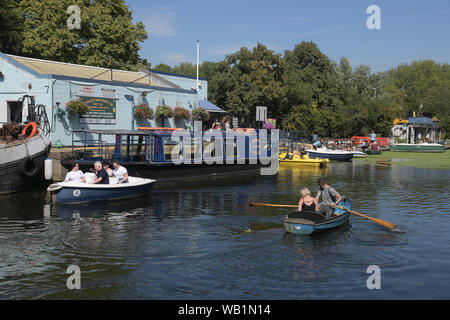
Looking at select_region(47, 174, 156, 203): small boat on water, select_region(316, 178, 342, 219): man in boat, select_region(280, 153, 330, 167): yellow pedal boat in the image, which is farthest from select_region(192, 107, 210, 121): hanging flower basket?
select_region(316, 178, 342, 219): man in boat

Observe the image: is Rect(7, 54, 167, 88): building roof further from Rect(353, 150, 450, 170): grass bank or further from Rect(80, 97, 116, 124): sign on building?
Rect(353, 150, 450, 170): grass bank

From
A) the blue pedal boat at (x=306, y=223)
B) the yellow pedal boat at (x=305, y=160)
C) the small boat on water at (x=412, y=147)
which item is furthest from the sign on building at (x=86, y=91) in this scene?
the small boat on water at (x=412, y=147)

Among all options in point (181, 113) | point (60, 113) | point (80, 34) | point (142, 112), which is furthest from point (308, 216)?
point (80, 34)

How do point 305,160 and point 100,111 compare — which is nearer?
point 100,111

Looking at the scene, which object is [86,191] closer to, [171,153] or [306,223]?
[171,153]

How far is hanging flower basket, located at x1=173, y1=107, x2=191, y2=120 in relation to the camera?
37.5 meters

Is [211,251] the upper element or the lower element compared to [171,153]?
lower

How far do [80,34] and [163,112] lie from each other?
16.4m

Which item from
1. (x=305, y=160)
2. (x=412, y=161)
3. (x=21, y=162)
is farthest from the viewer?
(x=412, y=161)

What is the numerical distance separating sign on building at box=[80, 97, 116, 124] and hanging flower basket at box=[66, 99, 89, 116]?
0.86 metres

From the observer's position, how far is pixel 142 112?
34750 millimetres

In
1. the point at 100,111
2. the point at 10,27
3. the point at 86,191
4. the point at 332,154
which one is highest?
the point at 10,27

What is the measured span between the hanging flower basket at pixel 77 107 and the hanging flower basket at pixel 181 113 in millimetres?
8540

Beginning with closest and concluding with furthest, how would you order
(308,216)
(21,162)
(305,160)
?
(308,216) < (21,162) < (305,160)
